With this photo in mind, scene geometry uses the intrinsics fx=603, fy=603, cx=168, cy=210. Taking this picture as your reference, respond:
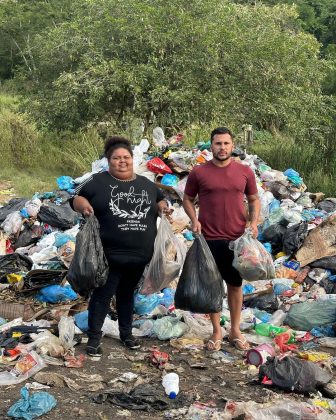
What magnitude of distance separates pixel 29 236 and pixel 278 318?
13.5 feet

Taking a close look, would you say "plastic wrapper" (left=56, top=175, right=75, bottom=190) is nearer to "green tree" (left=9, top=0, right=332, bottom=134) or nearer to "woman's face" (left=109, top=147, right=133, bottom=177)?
"green tree" (left=9, top=0, right=332, bottom=134)

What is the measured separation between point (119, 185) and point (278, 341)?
188cm

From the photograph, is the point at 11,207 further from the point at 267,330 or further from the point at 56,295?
the point at 267,330

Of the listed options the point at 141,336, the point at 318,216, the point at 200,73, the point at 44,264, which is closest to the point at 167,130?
the point at 200,73

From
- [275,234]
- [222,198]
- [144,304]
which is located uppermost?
[222,198]

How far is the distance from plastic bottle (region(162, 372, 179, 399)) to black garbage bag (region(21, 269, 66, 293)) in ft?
7.34

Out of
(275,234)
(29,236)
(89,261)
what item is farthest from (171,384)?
(29,236)

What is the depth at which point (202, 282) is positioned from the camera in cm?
443

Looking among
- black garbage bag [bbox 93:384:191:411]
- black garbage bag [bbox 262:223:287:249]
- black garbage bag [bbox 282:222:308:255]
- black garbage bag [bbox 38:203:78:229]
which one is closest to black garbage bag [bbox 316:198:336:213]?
black garbage bag [bbox 262:223:287:249]

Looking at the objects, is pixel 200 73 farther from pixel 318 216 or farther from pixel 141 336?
pixel 141 336

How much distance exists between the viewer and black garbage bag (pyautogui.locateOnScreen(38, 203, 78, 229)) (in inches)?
332

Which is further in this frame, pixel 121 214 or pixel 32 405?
pixel 121 214

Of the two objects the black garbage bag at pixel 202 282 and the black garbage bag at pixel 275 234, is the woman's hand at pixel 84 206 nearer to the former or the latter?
the black garbage bag at pixel 202 282

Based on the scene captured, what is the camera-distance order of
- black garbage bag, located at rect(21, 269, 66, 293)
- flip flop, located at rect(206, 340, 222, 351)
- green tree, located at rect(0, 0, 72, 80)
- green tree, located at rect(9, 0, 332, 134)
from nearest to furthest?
flip flop, located at rect(206, 340, 222, 351) → black garbage bag, located at rect(21, 269, 66, 293) → green tree, located at rect(9, 0, 332, 134) → green tree, located at rect(0, 0, 72, 80)
